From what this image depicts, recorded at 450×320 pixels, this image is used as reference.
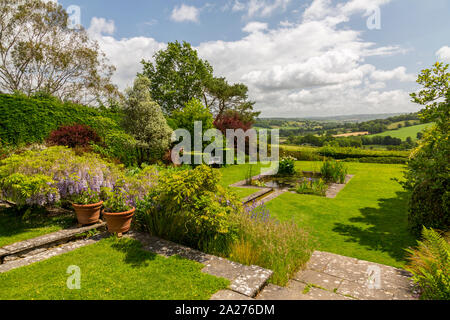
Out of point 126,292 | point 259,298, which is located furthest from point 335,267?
point 126,292

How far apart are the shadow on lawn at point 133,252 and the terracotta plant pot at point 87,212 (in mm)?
957

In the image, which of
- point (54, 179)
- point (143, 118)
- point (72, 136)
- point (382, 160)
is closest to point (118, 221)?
point (54, 179)

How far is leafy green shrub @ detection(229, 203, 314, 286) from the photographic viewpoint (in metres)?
3.58

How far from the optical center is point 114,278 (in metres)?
3.24

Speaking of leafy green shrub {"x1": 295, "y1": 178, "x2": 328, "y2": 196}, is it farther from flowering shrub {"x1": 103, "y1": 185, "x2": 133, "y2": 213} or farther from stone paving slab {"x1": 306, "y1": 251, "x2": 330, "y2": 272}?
flowering shrub {"x1": 103, "y1": 185, "x2": 133, "y2": 213}

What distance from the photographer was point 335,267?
152 inches

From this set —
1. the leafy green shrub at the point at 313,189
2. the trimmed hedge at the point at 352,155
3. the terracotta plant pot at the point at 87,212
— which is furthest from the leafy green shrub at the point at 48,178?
the trimmed hedge at the point at 352,155

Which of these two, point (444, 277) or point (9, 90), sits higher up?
point (9, 90)

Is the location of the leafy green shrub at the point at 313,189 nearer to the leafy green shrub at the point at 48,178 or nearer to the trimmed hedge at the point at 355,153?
the leafy green shrub at the point at 48,178

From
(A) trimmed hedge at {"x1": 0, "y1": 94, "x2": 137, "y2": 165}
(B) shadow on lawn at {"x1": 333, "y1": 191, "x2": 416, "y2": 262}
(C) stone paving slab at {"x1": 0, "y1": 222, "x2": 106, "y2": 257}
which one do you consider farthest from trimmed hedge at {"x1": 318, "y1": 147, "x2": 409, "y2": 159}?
(C) stone paving slab at {"x1": 0, "y1": 222, "x2": 106, "y2": 257}

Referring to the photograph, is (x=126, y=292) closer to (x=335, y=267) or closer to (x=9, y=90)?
(x=335, y=267)

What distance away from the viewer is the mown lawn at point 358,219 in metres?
4.67

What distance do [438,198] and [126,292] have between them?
5816 millimetres

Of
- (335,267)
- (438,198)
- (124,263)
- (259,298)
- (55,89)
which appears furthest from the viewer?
(55,89)
